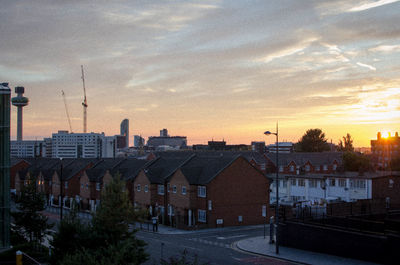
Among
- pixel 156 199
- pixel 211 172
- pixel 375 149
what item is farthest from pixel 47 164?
pixel 375 149

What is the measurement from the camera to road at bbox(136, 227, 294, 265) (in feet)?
114

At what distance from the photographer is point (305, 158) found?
111 meters

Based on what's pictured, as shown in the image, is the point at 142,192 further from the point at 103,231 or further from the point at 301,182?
the point at 103,231

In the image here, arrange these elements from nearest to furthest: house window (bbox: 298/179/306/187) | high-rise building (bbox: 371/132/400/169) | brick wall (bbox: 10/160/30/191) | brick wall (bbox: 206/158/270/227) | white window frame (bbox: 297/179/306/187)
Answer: brick wall (bbox: 206/158/270/227), white window frame (bbox: 297/179/306/187), house window (bbox: 298/179/306/187), brick wall (bbox: 10/160/30/191), high-rise building (bbox: 371/132/400/169)

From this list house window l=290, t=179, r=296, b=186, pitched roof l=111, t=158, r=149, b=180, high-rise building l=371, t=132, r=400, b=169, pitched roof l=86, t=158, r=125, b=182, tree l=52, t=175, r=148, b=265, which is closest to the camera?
tree l=52, t=175, r=148, b=265

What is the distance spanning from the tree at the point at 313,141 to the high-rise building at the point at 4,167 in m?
147

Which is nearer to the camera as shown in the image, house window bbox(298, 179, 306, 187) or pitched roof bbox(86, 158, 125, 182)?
house window bbox(298, 179, 306, 187)

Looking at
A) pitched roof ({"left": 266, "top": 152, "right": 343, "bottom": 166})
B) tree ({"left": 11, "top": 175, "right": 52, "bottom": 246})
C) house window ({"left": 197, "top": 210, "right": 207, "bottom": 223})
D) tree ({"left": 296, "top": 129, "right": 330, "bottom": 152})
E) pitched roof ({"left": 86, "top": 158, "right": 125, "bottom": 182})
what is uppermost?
tree ({"left": 296, "top": 129, "right": 330, "bottom": 152})

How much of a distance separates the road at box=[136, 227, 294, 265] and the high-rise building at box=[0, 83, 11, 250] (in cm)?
899

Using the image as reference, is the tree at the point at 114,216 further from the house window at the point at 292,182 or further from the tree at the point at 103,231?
the house window at the point at 292,182

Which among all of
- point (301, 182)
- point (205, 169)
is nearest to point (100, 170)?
point (205, 169)

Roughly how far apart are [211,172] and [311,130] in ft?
387

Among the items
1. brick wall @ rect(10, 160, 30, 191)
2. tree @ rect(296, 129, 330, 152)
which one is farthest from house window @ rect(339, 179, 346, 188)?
tree @ rect(296, 129, 330, 152)

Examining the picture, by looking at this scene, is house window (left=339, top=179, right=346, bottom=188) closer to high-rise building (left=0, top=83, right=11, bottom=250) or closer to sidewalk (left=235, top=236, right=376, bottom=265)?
sidewalk (left=235, top=236, right=376, bottom=265)
